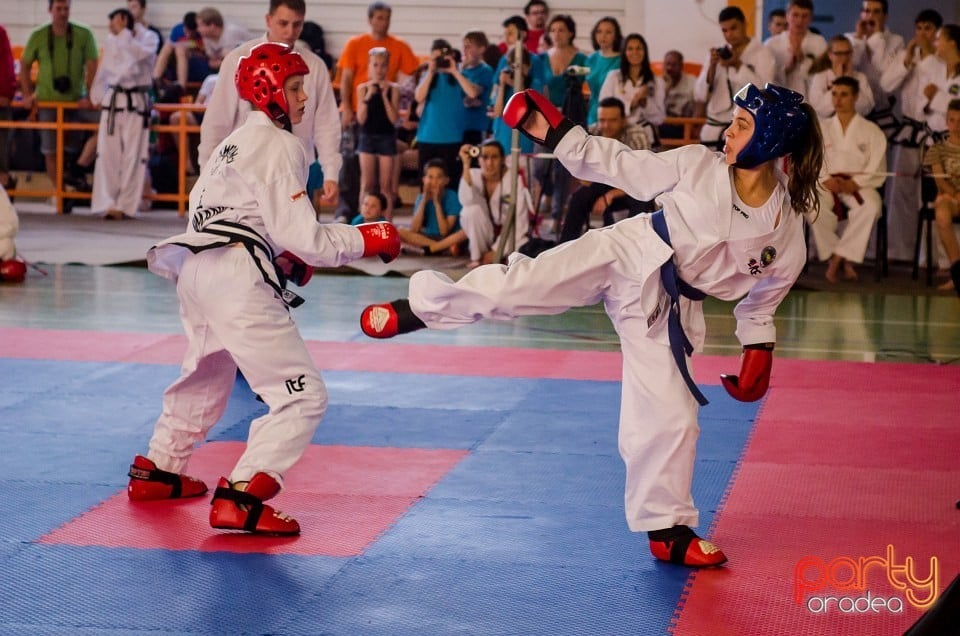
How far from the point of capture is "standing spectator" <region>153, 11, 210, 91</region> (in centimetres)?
1503

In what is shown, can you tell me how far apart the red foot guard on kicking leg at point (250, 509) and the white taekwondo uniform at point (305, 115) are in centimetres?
252

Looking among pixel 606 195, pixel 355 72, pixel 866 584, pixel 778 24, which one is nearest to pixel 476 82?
pixel 355 72

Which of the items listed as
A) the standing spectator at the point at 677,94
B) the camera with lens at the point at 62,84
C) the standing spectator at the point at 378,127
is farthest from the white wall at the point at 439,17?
the standing spectator at the point at 378,127

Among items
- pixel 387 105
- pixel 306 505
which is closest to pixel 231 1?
pixel 387 105

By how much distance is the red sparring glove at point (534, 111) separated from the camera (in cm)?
402

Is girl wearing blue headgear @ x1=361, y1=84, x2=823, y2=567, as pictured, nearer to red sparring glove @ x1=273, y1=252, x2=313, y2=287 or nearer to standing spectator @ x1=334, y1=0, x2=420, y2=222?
red sparring glove @ x1=273, y1=252, x2=313, y2=287

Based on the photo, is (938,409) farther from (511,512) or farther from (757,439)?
(511,512)

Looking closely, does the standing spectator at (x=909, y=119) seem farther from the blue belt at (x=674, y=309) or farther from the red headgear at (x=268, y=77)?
the red headgear at (x=268, y=77)

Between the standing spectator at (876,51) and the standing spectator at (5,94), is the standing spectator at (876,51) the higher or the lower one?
the higher one

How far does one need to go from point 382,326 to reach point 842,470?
6.75 feet

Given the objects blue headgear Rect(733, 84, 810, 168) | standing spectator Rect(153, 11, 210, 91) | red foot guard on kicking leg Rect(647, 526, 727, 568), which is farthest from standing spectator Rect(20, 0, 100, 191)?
red foot guard on kicking leg Rect(647, 526, 727, 568)

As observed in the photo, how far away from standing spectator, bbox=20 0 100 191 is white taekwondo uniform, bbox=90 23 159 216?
0.33m

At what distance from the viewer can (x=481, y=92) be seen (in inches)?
472

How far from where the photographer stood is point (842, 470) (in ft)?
16.8
